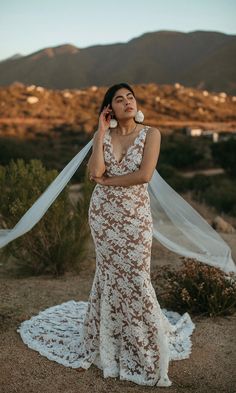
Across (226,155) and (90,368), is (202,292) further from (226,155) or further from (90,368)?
(226,155)

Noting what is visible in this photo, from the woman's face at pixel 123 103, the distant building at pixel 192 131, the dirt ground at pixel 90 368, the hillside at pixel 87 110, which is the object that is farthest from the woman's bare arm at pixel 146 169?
the distant building at pixel 192 131

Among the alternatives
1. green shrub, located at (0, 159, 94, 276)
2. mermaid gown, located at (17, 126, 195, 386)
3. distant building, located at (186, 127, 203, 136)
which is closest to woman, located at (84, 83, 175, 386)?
mermaid gown, located at (17, 126, 195, 386)

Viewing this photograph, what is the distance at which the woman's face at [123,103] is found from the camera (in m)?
4.23

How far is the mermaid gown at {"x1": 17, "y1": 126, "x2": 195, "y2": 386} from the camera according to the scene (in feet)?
13.8

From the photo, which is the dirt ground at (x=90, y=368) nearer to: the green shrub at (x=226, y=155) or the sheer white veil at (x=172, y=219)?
the sheer white veil at (x=172, y=219)

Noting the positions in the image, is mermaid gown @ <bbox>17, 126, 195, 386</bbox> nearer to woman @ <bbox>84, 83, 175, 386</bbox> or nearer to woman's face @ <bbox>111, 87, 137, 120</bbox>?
woman @ <bbox>84, 83, 175, 386</bbox>

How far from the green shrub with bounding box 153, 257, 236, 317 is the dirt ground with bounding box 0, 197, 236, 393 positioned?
0.40 ft

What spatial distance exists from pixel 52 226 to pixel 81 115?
97.5ft

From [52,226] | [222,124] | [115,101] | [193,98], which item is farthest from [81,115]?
[115,101]

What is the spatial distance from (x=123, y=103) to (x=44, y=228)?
10.6 ft

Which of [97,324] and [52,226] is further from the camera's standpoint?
[52,226]

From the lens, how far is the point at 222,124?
38062mm

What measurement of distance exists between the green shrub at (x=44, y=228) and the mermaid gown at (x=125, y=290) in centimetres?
275

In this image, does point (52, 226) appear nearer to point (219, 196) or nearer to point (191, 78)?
point (219, 196)
